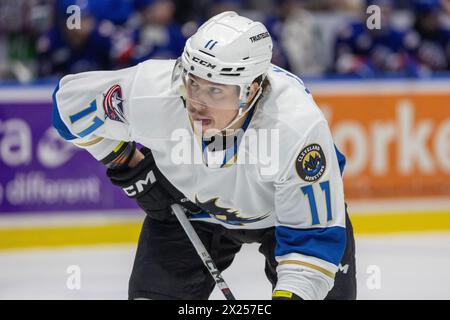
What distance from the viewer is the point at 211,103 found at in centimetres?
291

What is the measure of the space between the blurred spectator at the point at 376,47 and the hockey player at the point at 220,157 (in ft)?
12.7

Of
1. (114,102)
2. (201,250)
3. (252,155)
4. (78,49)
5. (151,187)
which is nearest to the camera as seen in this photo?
(252,155)

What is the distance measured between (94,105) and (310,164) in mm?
803

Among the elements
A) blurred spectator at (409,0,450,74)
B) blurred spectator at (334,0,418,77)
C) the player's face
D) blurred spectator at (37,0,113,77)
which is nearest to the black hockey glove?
the player's face

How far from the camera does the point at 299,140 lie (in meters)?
2.85

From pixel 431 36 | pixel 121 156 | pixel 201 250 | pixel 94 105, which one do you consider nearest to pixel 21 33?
pixel 431 36

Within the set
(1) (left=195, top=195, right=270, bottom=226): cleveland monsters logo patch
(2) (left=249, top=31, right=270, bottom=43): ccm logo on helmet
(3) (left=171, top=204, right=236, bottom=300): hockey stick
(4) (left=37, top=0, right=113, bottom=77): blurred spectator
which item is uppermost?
(4) (left=37, top=0, right=113, bottom=77): blurred spectator

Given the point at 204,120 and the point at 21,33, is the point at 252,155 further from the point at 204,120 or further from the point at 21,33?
the point at 21,33

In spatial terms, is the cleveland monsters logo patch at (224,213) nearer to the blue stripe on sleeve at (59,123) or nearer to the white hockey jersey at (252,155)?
the white hockey jersey at (252,155)

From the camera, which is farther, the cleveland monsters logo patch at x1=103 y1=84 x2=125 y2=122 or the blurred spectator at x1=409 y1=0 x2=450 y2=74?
the blurred spectator at x1=409 y1=0 x2=450 y2=74

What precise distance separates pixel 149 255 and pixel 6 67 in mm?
3683

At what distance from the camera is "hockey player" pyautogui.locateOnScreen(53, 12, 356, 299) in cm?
287

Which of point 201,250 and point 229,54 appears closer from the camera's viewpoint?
point 229,54

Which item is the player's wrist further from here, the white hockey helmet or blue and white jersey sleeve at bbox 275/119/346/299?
blue and white jersey sleeve at bbox 275/119/346/299
